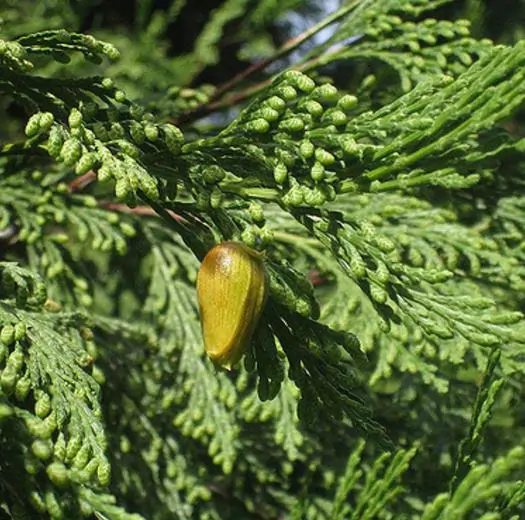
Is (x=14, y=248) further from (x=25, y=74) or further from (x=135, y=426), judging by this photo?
(x=25, y=74)

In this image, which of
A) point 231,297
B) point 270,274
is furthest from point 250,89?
point 231,297

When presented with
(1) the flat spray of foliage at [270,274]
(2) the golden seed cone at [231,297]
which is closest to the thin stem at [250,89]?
(1) the flat spray of foliage at [270,274]

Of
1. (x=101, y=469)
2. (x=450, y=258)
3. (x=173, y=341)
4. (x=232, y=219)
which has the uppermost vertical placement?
(x=232, y=219)

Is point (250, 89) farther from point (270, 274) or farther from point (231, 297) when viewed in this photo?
point (231, 297)

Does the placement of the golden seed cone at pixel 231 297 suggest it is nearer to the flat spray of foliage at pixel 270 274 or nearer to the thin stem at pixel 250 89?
the flat spray of foliage at pixel 270 274

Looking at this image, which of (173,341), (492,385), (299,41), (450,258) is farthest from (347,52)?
(492,385)
